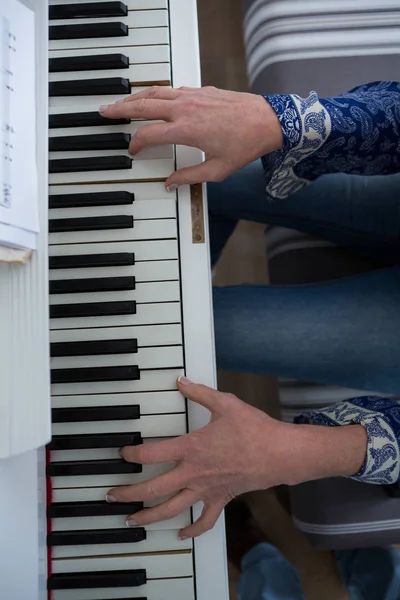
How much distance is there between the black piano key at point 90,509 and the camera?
716 millimetres

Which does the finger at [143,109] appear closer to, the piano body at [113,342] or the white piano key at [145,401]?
the piano body at [113,342]

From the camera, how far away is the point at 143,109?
73 cm

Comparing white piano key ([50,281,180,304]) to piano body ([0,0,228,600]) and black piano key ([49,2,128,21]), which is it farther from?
black piano key ([49,2,128,21])

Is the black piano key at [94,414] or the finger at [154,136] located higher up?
the finger at [154,136]

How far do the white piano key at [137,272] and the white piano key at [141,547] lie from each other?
343mm

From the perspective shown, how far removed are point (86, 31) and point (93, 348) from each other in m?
0.45

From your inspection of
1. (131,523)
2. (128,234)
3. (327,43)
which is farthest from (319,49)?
(131,523)

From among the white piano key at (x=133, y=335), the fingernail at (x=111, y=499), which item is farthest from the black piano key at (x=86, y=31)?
the fingernail at (x=111, y=499)

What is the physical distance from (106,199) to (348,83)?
1.77 feet

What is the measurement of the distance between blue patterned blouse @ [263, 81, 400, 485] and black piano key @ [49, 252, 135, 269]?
0.26 metres

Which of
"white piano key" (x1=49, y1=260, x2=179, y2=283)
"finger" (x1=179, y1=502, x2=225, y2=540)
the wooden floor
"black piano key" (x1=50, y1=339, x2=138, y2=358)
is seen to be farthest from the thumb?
the wooden floor

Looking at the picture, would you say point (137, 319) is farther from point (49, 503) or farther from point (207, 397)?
point (49, 503)

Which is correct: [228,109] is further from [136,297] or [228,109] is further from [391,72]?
[391,72]

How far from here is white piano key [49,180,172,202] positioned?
752mm
